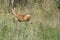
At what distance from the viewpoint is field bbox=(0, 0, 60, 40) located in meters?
7.42

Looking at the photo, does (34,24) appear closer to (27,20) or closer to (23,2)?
(27,20)

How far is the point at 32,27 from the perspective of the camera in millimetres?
8023

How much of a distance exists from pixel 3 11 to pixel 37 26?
180cm

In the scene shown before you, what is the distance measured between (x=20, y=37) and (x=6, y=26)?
71 centimetres

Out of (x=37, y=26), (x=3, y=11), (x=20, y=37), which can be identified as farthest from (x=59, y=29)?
(x=3, y=11)

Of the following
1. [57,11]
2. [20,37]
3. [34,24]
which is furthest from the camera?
[57,11]

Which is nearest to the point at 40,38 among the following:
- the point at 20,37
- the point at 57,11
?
the point at 20,37

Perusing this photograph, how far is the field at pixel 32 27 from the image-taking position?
7.42 metres

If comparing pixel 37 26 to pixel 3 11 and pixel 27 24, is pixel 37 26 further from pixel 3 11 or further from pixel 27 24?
pixel 3 11

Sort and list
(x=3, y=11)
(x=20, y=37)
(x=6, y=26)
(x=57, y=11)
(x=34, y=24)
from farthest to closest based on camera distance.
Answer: (x=57, y=11) → (x=3, y=11) → (x=34, y=24) → (x=6, y=26) → (x=20, y=37)

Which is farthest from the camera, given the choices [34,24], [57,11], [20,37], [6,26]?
[57,11]

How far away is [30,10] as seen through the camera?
9867 mm

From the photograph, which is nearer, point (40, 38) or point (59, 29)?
point (40, 38)

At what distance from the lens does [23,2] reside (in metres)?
10.6
